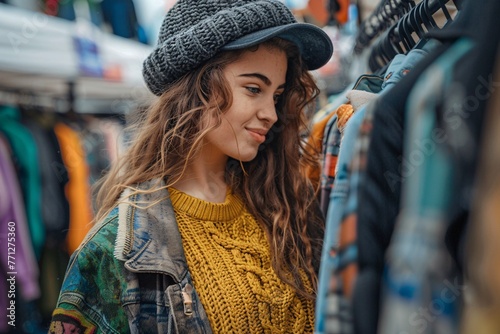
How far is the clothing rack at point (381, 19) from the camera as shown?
3.61 ft

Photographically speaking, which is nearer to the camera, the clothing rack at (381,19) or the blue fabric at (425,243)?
the blue fabric at (425,243)

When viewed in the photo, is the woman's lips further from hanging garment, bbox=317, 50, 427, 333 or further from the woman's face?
hanging garment, bbox=317, 50, 427, 333

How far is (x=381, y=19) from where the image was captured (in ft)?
4.25

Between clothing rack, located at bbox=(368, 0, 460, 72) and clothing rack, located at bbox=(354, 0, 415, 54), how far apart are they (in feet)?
0.16

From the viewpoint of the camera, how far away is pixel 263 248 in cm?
111

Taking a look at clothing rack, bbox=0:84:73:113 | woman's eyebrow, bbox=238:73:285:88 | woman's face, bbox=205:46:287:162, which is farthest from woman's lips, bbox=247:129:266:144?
clothing rack, bbox=0:84:73:113

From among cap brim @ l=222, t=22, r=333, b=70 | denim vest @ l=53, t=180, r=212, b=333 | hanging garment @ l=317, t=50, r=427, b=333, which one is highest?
cap brim @ l=222, t=22, r=333, b=70

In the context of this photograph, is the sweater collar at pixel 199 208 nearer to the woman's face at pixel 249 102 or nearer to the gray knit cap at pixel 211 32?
the woman's face at pixel 249 102

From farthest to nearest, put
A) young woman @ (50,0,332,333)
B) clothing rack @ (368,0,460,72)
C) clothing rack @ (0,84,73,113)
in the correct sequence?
1. clothing rack @ (0,84,73,113)
2. young woman @ (50,0,332,333)
3. clothing rack @ (368,0,460,72)

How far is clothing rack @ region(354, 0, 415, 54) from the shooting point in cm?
110

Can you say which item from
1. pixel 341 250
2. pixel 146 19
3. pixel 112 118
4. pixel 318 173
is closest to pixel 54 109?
pixel 112 118

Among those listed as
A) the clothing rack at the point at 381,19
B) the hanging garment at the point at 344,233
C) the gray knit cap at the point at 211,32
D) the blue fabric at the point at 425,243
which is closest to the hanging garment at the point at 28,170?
the gray knit cap at the point at 211,32

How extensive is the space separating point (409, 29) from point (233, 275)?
60cm

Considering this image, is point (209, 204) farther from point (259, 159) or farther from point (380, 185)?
point (380, 185)
